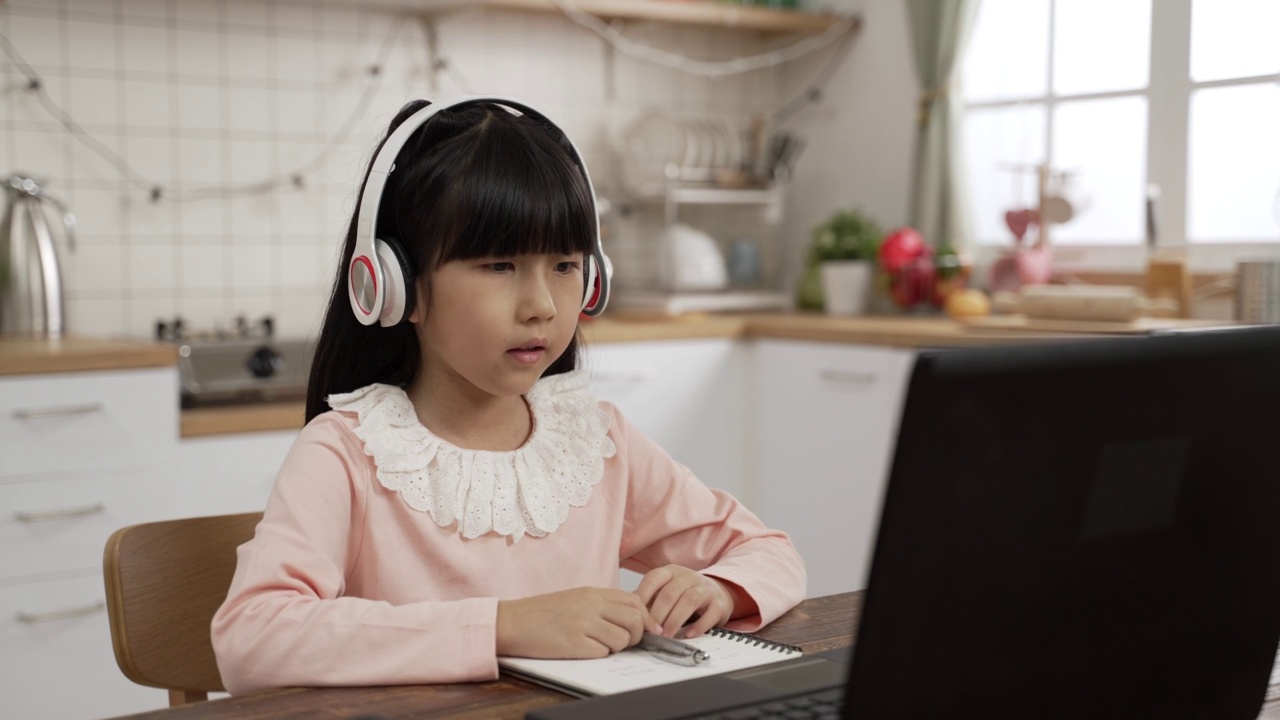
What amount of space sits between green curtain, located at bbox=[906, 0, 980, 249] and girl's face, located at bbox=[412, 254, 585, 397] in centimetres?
223

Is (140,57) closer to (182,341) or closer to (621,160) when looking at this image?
(182,341)

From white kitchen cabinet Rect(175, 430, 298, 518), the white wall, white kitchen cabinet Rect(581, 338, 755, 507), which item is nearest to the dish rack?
the white wall

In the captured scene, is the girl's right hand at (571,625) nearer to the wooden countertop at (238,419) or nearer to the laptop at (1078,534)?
the laptop at (1078,534)

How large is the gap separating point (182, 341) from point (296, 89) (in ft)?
2.31

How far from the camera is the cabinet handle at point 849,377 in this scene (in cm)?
278

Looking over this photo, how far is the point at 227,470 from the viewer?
2.32 meters

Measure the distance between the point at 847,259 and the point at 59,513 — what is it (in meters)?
1.92

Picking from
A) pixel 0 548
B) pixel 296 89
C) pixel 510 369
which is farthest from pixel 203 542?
pixel 296 89

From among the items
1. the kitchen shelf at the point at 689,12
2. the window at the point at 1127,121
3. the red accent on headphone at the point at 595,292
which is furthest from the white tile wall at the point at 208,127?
the red accent on headphone at the point at 595,292

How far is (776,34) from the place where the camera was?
12.2 ft

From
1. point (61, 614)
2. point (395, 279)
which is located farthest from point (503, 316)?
point (61, 614)

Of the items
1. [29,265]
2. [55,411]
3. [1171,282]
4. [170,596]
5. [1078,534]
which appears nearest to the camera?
[1078,534]

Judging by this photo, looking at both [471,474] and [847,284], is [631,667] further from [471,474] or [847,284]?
[847,284]

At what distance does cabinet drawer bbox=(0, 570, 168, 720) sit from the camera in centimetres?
212
